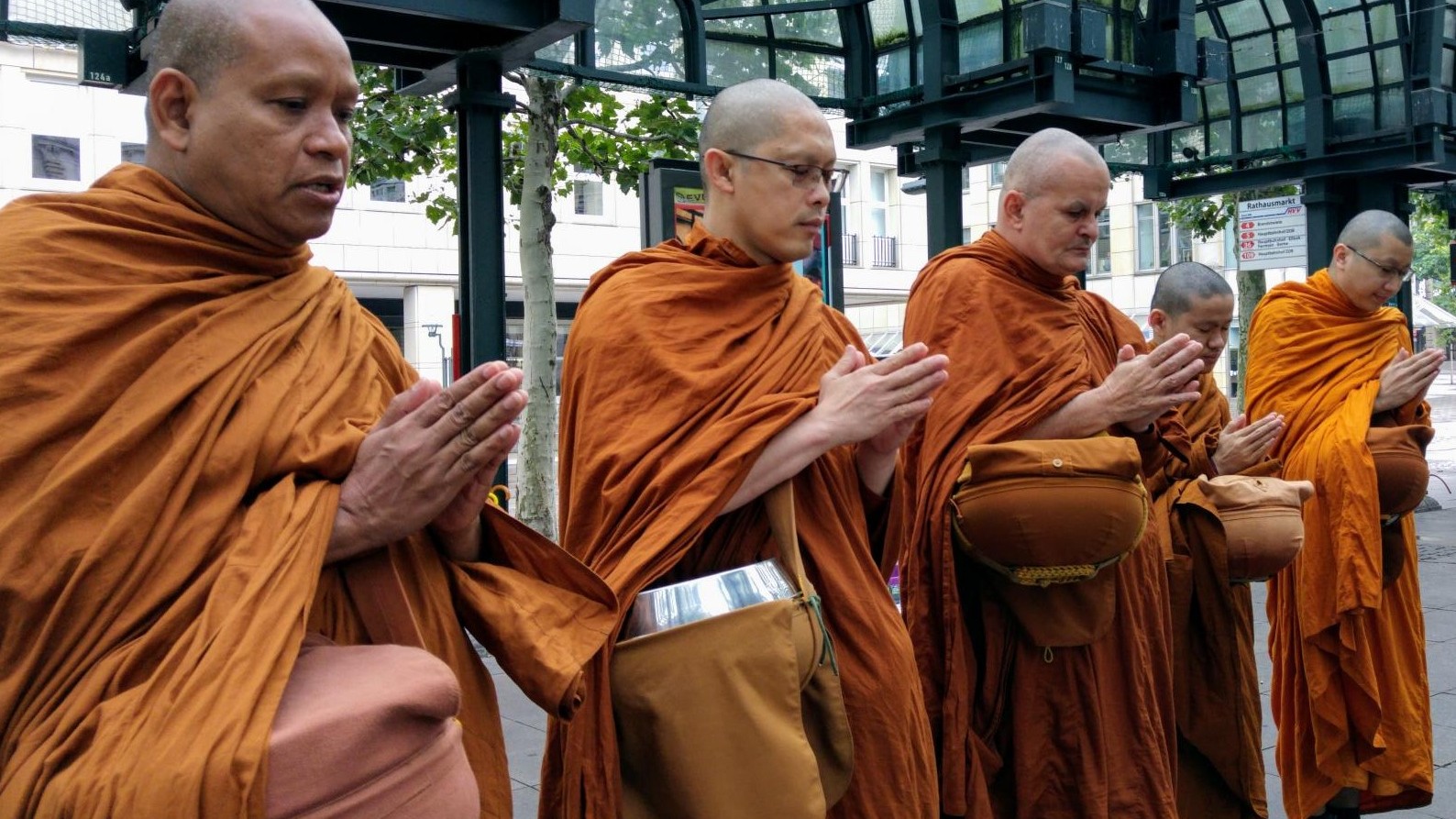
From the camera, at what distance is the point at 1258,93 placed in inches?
416

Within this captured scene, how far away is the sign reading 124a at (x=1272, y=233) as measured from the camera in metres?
13.3

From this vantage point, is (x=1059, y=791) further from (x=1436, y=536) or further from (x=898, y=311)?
(x=898, y=311)

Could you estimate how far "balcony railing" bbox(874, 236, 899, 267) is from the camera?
32.9m

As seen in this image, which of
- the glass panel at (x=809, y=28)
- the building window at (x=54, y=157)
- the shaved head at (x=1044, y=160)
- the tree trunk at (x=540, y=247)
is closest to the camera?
the shaved head at (x=1044, y=160)

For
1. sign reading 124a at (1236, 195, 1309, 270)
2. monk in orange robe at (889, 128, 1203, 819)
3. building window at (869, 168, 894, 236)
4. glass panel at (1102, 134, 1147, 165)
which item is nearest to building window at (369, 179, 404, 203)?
building window at (869, 168, 894, 236)

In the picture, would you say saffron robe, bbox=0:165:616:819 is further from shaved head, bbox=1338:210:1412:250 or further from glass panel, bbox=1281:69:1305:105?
glass panel, bbox=1281:69:1305:105

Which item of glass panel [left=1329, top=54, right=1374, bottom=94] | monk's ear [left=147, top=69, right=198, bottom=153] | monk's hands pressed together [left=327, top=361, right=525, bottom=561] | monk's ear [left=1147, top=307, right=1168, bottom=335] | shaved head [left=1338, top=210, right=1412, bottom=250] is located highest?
glass panel [left=1329, top=54, right=1374, bottom=94]

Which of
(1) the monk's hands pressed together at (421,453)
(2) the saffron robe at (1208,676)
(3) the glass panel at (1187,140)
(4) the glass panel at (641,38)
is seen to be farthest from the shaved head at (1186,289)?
(3) the glass panel at (1187,140)

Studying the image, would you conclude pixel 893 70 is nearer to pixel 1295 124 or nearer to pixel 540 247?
pixel 540 247

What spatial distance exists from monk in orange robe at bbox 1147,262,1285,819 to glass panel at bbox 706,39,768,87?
3802mm

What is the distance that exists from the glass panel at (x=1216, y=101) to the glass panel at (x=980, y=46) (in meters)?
4.19

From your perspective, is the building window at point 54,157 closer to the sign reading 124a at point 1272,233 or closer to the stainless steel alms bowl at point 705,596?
the sign reading 124a at point 1272,233

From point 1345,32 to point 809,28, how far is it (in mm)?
4467

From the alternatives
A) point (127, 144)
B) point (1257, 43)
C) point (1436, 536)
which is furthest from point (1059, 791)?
point (127, 144)
